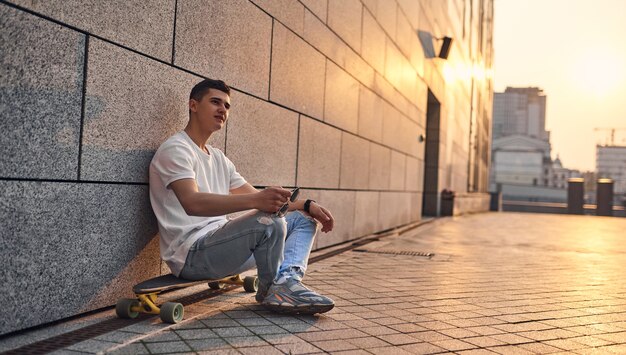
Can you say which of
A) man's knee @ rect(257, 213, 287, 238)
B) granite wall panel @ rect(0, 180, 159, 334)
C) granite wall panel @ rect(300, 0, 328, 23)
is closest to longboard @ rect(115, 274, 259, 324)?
granite wall panel @ rect(0, 180, 159, 334)

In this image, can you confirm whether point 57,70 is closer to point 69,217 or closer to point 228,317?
point 69,217

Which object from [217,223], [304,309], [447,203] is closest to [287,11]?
[217,223]

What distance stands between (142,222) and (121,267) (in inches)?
12.9

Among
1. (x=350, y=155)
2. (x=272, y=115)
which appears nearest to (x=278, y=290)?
(x=272, y=115)

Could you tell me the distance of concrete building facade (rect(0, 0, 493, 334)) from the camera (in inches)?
105

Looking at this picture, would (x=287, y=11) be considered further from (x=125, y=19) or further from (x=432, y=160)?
(x=432, y=160)

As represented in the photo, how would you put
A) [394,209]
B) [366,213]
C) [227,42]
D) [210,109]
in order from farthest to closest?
[394,209] → [366,213] → [227,42] → [210,109]

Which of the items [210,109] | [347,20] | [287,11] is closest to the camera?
[210,109]

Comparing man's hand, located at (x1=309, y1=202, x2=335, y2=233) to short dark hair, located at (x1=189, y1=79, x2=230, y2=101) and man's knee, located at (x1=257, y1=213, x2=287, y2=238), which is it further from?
short dark hair, located at (x1=189, y1=79, x2=230, y2=101)

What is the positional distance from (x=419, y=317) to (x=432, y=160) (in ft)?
45.2

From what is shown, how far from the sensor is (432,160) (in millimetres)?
16906

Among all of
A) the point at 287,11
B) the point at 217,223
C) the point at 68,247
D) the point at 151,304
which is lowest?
the point at 151,304

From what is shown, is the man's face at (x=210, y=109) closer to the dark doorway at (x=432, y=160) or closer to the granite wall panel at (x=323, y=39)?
the granite wall panel at (x=323, y=39)

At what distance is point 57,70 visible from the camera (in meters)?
2.84
